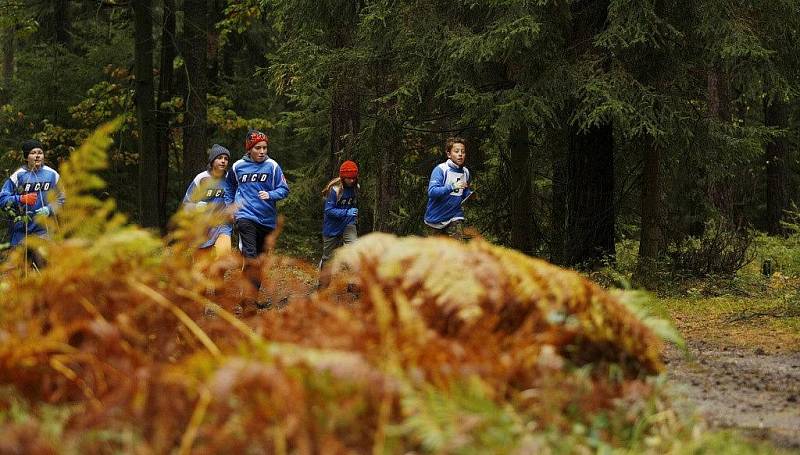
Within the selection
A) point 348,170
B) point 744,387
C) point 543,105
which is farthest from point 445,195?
point 744,387

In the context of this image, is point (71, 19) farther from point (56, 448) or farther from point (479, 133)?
point (56, 448)

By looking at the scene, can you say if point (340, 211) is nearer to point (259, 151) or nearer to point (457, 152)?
point (457, 152)

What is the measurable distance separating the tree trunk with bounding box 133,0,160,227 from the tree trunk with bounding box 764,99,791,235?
16831 millimetres

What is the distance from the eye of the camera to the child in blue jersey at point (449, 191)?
540 inches

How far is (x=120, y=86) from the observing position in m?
29.6

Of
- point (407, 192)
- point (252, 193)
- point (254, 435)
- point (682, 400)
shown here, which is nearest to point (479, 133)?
point (407, 192)

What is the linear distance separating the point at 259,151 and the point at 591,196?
507 centimetres

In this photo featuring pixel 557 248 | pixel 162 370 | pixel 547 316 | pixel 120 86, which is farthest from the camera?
pixel 120 86

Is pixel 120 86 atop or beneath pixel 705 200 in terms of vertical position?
atop

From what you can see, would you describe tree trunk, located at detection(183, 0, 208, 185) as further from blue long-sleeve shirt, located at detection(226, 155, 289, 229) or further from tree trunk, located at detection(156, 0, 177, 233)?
blue long-sleeve shirt, located at detection(226, 155, 289, 229)

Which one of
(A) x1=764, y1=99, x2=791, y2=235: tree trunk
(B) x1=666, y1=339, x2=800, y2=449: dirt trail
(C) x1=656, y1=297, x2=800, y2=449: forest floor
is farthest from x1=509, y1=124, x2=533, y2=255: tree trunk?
(A) x1=764, y1=99, x2=791, y2=235: tree trunk

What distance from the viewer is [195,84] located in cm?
2491

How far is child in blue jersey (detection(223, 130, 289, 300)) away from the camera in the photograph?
39.4 feet

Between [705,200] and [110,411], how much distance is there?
19.8m
